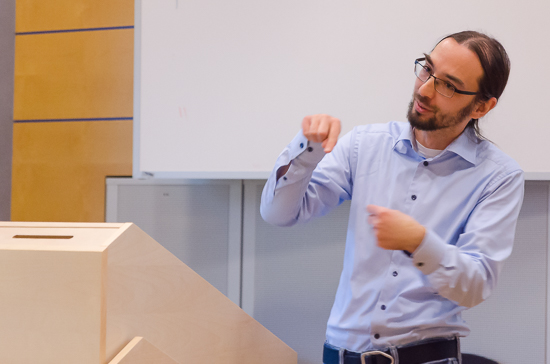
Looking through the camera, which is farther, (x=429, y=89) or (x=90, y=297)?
(x=429, y=89)

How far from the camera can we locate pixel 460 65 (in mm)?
1039

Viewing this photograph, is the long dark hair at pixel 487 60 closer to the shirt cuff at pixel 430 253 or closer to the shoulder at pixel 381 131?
the shoulder at pixel 381 131

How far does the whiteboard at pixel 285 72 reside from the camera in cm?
154

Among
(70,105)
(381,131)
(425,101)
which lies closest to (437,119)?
(425,101)

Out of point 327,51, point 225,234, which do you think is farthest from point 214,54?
point 225,234

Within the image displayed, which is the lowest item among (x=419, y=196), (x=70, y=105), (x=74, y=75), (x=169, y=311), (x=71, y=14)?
(x=169, y=311)

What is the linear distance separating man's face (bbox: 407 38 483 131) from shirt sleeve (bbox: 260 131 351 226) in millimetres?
213

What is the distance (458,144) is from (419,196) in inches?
6.1

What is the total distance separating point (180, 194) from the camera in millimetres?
1905

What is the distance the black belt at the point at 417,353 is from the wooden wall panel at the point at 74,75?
5.00 feet

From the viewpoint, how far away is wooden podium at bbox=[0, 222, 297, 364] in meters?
0.72

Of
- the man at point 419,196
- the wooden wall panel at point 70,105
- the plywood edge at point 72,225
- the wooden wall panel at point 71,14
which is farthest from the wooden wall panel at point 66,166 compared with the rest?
the man at point 419,196

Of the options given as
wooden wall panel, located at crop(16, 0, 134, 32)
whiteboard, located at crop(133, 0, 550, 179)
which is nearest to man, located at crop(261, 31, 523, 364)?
whiteboard, located at crop(133, 0, 550, 179)

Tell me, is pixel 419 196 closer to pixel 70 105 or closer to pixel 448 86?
pixel 448 86
